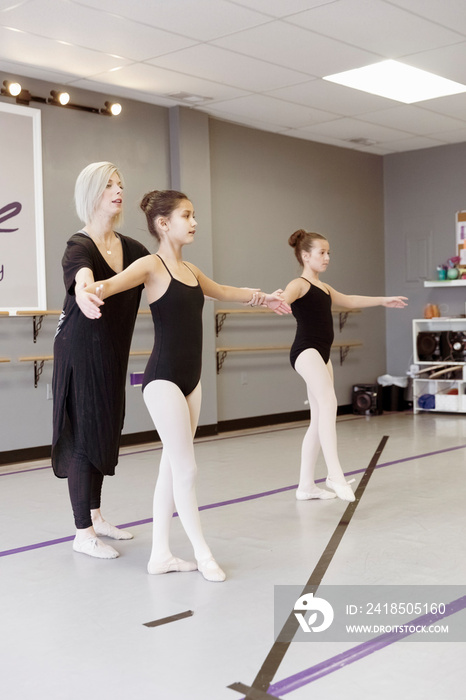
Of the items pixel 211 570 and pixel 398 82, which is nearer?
pixel 211 570

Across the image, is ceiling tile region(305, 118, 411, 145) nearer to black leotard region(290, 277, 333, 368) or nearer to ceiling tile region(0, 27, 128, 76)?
ceiling tile region(0, 27, 128, 76)

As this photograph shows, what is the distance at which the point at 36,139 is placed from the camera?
600cm

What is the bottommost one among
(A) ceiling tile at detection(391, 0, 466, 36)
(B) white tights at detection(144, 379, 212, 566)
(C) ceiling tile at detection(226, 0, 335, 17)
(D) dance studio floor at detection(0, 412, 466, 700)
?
(D) dance studio floor at detection(0, 412, 466, 700)

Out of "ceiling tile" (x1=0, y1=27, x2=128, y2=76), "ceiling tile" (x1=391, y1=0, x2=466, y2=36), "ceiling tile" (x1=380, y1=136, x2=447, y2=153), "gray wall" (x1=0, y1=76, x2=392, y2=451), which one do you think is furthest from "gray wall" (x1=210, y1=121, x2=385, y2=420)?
"ceiling tile" (x1=391, y1=0, x2=466, y2=36)

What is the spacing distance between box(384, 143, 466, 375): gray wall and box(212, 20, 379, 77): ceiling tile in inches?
123

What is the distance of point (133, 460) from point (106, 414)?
8.45ft

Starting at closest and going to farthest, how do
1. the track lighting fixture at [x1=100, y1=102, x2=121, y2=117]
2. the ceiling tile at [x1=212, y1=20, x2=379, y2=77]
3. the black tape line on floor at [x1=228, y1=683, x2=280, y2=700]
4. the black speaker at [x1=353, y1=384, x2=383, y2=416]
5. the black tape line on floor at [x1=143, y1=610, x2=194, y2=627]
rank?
the black tape line on floor at [x1=228, y1=683, x2=280, y2=700]
the black tape line on floor at [x1=143, y1=610, x2=194, y2=627]
the ceiling tile at [x1=212, y1=20, x2=379, y2=77]
the track lighting fixture at [x1=100, y1=102, x2=121, y2=117]
the black speaker at [x1=353, y1=384, x2=383, y2=416]

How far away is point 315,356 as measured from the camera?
4180mm

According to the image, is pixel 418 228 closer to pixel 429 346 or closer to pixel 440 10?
pixel 429 346

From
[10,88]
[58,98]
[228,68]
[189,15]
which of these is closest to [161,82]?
[228,68]

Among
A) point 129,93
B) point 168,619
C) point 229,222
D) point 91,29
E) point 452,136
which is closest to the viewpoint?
point 168,619

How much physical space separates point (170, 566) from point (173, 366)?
0.78m

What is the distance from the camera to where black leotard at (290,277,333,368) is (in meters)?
4.21

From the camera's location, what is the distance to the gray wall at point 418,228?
8672 mm
